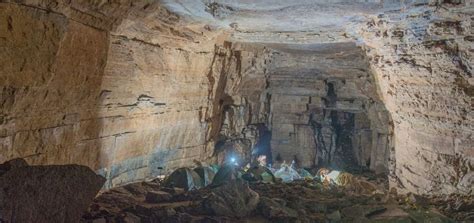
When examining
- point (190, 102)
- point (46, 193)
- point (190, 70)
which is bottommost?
point (46, 193)

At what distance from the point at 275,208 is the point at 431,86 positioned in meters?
3.47

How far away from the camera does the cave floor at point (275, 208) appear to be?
4844 millimetres

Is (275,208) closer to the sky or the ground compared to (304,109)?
closer to the ground

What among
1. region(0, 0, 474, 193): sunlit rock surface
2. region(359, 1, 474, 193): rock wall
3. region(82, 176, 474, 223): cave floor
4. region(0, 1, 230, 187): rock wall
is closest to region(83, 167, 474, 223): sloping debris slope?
region(82, 176, 474, 223): cave floor

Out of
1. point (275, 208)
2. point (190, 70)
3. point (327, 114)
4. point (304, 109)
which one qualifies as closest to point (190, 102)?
point (190, 70)

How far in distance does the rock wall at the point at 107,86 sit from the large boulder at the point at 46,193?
1.15m

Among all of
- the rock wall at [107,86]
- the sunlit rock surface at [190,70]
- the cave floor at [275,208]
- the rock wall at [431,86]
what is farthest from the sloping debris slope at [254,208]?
the rock wall at [107,86]

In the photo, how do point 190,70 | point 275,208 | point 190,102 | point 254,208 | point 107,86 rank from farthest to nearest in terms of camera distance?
1. point 190,102
2. point 190,70
3. point 107,86
4. point 254,208
5. point 275,208

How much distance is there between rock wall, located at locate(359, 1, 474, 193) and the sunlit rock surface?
20mm

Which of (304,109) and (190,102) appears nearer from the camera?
(190,102)

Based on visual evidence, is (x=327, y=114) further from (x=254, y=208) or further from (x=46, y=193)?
(x=46, y=193)

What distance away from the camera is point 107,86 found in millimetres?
6926

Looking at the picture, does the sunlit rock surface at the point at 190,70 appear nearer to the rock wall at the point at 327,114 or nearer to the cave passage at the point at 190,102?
the cave passage at the point at 190,102

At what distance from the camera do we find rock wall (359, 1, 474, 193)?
5.57 m
